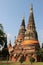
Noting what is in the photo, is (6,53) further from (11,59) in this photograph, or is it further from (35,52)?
(35,52)

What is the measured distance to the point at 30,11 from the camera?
204 ft

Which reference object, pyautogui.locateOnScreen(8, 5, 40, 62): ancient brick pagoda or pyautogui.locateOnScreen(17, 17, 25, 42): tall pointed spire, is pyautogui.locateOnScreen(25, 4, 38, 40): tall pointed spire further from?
pyautogui.locateOnScreen(17, 17, 25, 42): tall pointed spire

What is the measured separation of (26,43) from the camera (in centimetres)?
5634

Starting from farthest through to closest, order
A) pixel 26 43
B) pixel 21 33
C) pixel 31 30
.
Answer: pixel 21 33, pixel 31 30, pixel 26 43

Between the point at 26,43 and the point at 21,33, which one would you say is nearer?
the point at 26,43

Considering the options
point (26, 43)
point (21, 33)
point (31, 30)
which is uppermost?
point (31, 30)

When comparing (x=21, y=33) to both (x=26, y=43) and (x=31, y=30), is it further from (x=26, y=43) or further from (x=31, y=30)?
(x=26, y=43)

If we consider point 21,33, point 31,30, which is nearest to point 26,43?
point 31,30

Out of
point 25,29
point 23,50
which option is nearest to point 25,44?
point 23,50

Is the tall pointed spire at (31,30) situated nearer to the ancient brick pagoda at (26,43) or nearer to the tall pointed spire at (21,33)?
the ancient brick pagoda at (26,43)

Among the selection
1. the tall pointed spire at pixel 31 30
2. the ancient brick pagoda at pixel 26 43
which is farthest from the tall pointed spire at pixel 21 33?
the tall pointed spire at pixel 31 30

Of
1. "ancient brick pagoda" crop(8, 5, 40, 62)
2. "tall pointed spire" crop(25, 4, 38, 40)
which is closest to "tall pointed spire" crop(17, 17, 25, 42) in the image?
"ancient brick pagoda" crop(8, 5, 40, 62)

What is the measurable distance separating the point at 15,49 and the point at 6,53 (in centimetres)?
424

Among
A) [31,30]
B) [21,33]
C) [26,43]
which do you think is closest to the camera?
[26,43]
